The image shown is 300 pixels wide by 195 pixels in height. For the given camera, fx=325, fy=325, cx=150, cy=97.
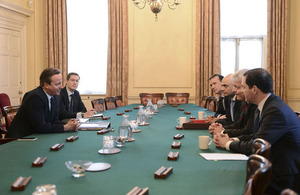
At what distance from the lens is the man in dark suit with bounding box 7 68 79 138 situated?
323cm

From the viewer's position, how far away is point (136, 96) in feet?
27.8

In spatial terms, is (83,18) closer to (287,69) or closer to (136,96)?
(136,96)

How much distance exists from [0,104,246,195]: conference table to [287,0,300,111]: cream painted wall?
621 centimetres

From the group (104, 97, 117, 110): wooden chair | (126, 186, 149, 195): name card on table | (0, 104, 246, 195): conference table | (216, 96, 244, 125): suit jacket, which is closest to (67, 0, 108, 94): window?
(104, 97, 117, 110): wooden chair

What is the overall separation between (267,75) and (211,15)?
585cm

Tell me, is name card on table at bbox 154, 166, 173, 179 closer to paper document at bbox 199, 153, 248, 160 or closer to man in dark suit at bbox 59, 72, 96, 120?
paper document at bbox 199, 153, 248, 160

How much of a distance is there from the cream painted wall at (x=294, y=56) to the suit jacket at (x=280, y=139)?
6302 millimetres

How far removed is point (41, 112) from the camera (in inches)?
132

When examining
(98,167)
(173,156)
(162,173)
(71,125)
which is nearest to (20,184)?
(98,167)

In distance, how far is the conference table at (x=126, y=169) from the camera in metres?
1.56

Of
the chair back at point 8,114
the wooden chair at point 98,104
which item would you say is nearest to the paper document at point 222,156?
the chair back at point 8,114

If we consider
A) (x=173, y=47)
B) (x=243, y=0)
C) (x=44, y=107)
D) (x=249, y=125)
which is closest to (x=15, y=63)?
(x=173, y=47)

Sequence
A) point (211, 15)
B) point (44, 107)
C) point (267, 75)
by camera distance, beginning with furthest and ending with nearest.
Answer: point (211, 15) → point (44, 107) → point (267, 75)

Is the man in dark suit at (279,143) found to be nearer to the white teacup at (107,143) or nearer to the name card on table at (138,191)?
the white teacup at (107,143)
